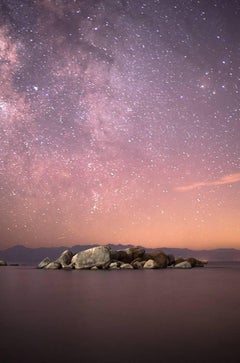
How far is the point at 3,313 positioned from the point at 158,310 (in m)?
7.19

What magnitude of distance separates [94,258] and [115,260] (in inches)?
256

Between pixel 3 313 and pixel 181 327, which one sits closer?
pixel 181 327

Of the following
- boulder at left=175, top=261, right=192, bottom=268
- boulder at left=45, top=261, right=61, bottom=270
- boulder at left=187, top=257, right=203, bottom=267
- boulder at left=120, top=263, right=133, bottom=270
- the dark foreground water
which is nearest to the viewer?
the dark foreground water

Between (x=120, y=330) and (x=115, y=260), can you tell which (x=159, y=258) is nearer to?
(x=115, y=260)

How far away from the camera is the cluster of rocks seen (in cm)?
5697

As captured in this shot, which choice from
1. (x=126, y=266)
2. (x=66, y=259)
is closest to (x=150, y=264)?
(x=126, y=266)

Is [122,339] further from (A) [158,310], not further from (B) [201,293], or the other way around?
(B) [201,293]

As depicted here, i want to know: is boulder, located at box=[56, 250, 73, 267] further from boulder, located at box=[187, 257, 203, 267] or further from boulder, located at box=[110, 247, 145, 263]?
boulder, located at box=[187, 257, 203, 267]

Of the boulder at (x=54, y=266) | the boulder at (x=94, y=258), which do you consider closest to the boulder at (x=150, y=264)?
the boulder at (x=94, y=258)

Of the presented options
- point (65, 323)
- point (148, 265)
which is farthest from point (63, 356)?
point (148, 265)

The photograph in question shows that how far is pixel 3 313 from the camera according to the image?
1570cm

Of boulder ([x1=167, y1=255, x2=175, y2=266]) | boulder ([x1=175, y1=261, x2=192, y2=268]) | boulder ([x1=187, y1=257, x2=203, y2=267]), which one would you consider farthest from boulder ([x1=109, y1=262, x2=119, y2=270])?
boulder ([x1=187, y1=257, x2=203, y2=267])

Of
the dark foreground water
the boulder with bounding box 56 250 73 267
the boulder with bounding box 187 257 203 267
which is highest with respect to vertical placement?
the dark foreground water

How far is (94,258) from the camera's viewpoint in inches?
2256
